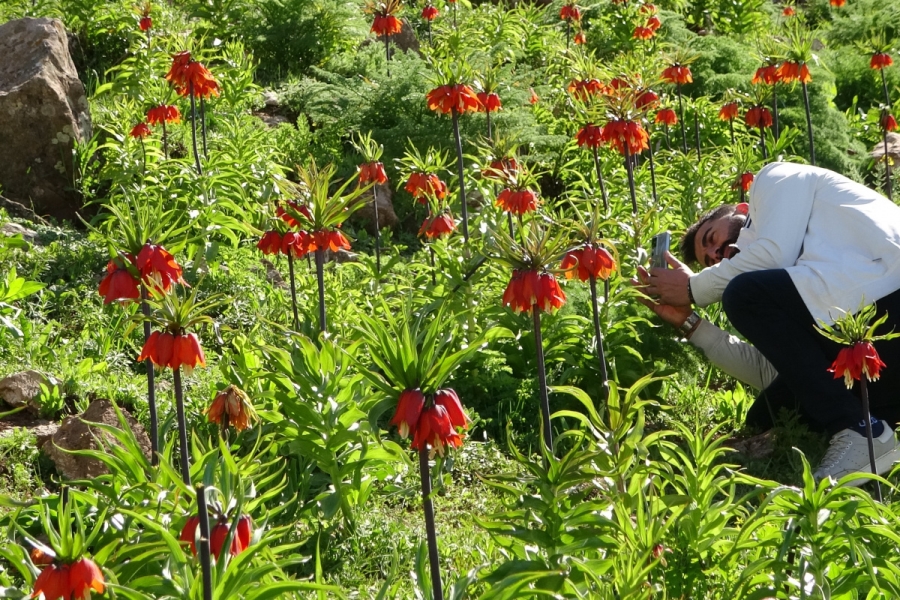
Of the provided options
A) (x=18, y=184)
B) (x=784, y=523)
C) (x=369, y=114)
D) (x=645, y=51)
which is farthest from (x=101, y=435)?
(x=645, y=51)

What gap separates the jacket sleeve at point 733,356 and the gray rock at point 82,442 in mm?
2303

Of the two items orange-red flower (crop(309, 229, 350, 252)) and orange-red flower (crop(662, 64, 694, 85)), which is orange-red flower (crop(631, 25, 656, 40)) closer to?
orange-red flower (crop(662, 64, 694, 85))

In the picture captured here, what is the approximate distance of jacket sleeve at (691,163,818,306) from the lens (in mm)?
4000

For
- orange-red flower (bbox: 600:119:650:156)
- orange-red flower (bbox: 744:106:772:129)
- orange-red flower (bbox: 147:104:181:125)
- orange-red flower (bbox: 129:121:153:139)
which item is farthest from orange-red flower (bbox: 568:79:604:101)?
orange-red flower (bbox: 129:121:153:139)

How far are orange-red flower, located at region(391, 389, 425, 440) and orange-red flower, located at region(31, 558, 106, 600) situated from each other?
64cm

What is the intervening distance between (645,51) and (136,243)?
685 cm

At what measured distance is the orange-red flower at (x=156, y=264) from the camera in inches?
109

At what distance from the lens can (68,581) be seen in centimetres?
180

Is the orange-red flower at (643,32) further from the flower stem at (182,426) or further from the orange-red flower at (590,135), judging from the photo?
the flower stem at (182,426)

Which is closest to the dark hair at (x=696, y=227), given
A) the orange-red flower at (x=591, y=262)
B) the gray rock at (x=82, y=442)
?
the orange-red flower at (x=591, y=262)

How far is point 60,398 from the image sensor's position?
396cm

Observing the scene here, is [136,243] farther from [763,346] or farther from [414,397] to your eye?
[763,346]

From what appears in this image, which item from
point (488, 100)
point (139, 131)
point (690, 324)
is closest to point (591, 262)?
point (690, 324)

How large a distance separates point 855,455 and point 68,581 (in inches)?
114
